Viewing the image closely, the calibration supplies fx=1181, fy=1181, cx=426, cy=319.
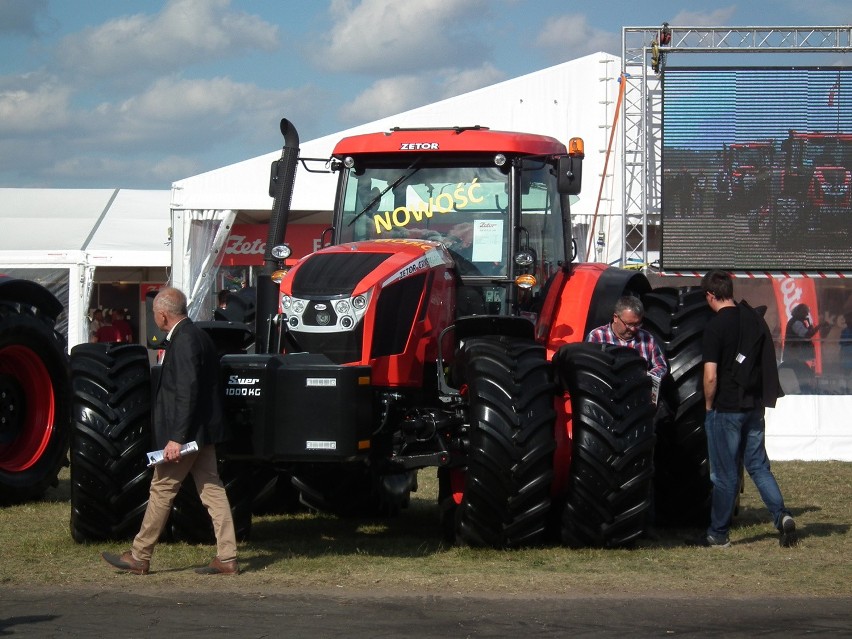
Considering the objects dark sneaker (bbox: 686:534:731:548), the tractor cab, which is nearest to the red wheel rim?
the tractor cab

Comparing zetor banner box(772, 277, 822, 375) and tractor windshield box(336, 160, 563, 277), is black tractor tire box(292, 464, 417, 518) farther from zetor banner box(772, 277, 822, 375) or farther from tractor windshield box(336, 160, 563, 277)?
zetor banner box(772, 277, 822, 375)

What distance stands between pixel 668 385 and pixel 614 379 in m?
1.40

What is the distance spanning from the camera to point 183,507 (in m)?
7.39

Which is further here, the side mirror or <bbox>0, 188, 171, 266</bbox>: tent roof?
<bbox>0, 188, 171, 266</bbox>: tent roof

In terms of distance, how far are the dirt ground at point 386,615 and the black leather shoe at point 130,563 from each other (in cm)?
30

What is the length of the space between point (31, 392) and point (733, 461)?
595 cm

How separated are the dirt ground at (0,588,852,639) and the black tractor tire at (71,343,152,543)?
3.21ft

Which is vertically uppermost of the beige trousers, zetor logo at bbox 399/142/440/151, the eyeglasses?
zetor logo at bbox 399/142/440/151

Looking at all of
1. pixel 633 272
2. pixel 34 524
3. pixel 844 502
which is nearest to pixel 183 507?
pixel 34 524

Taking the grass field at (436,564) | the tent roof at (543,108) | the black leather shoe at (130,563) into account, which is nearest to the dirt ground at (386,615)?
the grass field at (436,564)

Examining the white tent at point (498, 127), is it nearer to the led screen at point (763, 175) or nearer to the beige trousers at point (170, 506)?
the led screen at point (763, 175)

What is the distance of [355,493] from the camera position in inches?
346

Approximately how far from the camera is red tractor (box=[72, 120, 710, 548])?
6.75 meters

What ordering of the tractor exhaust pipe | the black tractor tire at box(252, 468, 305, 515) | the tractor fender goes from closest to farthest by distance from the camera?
1. the tractor exhaust pipe
2. the black tractor tire at box(252, 468, 305, 515)
3. the tractor fender
